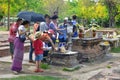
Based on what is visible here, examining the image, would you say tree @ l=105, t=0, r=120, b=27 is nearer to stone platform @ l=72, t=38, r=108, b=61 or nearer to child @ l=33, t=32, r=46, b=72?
stone platform @ l=72, t=38, r=108, b=61

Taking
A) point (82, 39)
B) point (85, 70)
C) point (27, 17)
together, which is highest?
point (27, 17)

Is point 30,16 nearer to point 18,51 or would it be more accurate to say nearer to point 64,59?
point 18,51

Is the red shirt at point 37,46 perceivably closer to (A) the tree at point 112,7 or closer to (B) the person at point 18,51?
(B) the person at point 18,51

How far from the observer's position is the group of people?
10711 millimetres

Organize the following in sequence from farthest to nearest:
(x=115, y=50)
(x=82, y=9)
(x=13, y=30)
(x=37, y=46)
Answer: (x=82, y=9) → (x=115, y=50) → (x=13, y=30) → (x=37, y=46)

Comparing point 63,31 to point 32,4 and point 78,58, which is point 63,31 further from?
point 32,4

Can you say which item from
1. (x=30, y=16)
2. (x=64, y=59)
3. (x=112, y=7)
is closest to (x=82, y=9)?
(x=112, y=7)

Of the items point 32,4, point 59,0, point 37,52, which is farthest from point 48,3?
point 37,52

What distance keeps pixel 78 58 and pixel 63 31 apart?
3.98ft

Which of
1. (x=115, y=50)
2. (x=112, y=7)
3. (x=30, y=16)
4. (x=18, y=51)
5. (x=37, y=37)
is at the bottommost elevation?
(x=115, y=50)

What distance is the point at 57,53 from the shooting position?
12.0m

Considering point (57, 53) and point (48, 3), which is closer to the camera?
point (57, 53)

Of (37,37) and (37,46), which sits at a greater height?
(37,37)

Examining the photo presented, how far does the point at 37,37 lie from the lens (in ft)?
35.6
